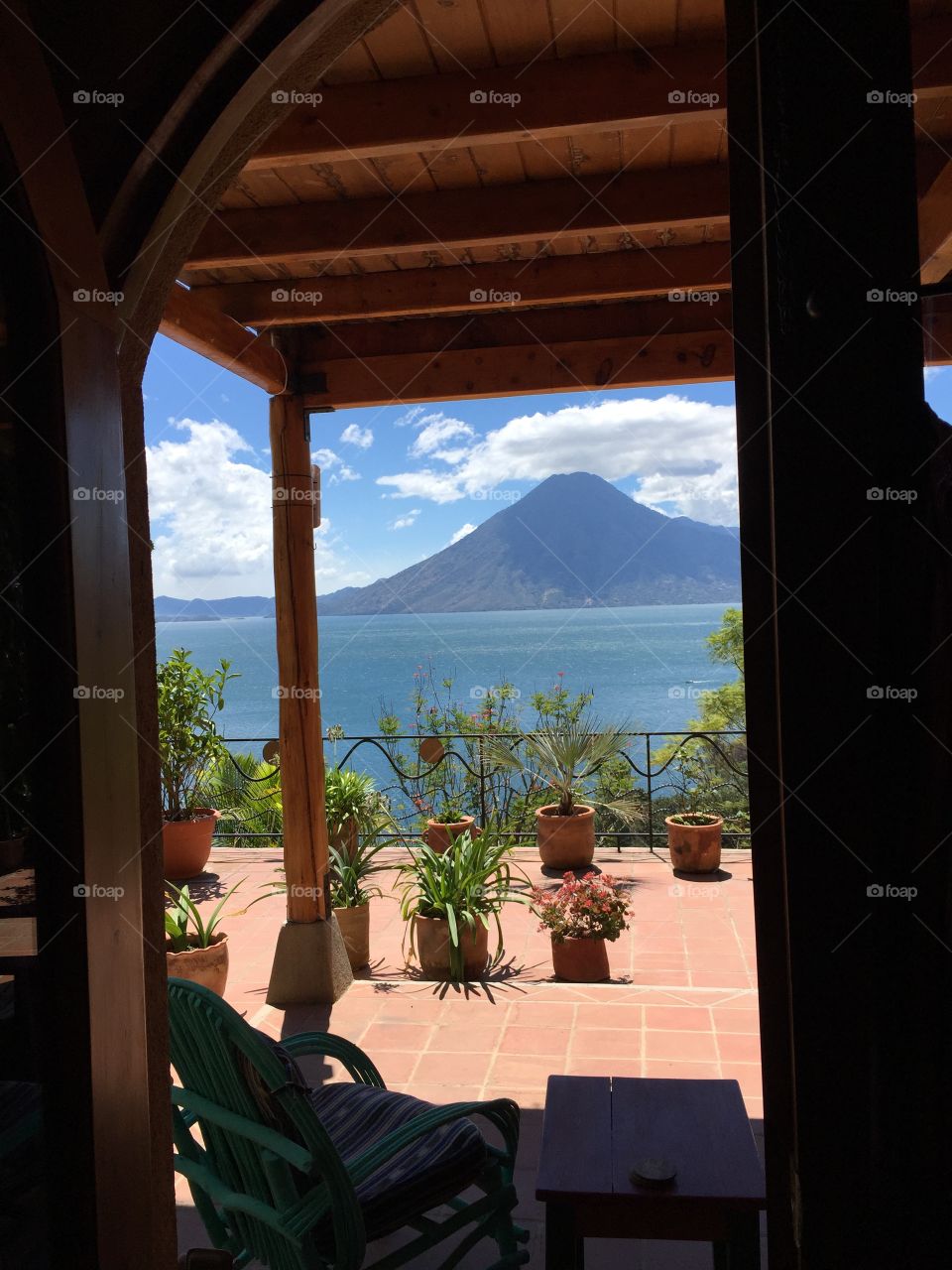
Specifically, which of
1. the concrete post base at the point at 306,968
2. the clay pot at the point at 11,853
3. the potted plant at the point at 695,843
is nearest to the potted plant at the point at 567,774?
the potted plant at the point at 695,843

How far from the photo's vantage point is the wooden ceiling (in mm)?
2338

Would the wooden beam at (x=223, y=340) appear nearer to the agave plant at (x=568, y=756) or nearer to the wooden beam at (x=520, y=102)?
the wooden beam at (x=520, y=102)

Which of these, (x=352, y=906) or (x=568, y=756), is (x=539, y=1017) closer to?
(x=352, y=906)

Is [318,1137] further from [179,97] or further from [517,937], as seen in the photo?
[517,937]

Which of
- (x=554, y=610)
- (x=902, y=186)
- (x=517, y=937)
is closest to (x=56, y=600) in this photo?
(x=902, y=186)

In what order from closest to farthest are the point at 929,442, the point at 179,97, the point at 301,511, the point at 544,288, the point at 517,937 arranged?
the point at 929,442
the point at 179,97
the point at 544,288
the point at 301,511
the point at 517,937

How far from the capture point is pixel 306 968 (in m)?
3.96

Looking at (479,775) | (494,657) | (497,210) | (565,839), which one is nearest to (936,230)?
(497,210)

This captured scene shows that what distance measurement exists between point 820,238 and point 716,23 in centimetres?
177

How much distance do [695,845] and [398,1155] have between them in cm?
377

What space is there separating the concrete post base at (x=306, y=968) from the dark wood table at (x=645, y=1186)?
85.7 inches

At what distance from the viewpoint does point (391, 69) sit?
96.8 inches

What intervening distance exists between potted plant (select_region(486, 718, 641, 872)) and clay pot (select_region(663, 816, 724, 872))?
1.50ft

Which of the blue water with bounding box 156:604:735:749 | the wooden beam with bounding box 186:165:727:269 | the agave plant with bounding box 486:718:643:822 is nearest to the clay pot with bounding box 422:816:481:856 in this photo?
the agave plant with bounding box 486:718:643:822
